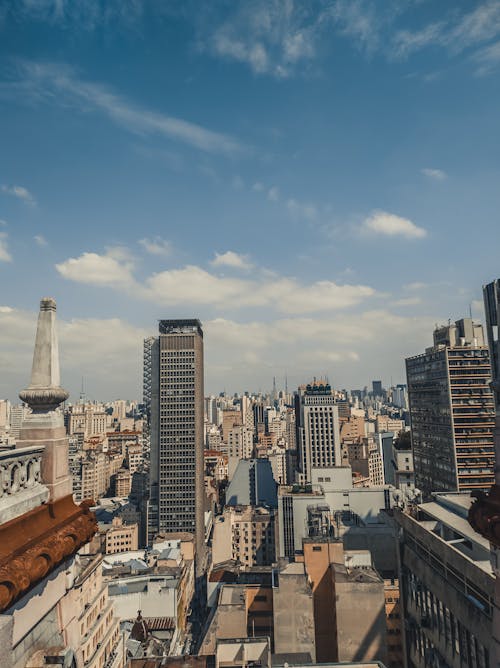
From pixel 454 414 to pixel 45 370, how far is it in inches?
2633

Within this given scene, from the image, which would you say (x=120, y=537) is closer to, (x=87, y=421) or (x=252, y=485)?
(x=252, y=485)

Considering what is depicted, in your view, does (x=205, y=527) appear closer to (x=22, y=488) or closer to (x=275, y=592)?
(x=275, y=592)

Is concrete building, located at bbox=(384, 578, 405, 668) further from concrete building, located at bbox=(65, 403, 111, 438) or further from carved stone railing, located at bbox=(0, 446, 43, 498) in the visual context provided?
concrete building, located at bbox=(65, 403, 111, 438)

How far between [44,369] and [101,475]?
13019 cm

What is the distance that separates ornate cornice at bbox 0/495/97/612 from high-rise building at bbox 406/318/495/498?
64839 millimetres

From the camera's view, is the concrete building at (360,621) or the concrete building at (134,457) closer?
the concrete building at (360,621)

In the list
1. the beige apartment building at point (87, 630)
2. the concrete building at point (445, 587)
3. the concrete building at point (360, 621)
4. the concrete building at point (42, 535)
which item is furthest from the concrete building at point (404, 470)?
the concrete building at point (42, 535)

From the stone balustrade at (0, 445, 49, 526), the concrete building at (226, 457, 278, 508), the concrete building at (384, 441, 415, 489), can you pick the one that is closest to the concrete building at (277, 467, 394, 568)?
the concrete building at (384, 441, 415, 489)

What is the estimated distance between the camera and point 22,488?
3.95 meters

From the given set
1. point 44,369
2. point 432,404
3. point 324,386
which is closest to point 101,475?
point 324,386

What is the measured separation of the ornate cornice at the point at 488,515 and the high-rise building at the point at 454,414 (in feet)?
202

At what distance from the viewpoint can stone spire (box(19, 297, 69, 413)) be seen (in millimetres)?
4523

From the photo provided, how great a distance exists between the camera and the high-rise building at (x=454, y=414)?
61.4 metres

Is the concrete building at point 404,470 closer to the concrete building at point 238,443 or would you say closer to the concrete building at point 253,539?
the concrete building at point 253,539
